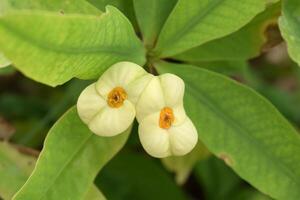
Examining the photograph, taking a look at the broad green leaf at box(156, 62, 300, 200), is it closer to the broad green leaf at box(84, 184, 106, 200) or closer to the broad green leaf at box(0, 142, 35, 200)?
the broad green leaf at box(84, 184, 106, 200)

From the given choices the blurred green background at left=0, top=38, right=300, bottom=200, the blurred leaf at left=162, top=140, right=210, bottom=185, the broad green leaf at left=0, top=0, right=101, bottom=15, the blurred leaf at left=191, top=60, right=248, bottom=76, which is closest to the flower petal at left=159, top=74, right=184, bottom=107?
the broad green leaf at left=0, top=0, right=101, bottom=15

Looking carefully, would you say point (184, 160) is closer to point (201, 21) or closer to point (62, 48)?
point (201, 21)

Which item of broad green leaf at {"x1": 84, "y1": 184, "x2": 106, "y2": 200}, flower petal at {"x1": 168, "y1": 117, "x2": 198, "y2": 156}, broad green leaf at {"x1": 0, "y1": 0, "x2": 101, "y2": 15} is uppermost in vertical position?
broad green leaf at {"x1": 0, "y1": 0, "x2": 101, "y2": 15}

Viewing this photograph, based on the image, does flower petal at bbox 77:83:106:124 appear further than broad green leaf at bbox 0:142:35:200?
No

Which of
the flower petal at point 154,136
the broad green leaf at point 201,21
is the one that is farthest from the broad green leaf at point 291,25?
the flower petal at point 154,136

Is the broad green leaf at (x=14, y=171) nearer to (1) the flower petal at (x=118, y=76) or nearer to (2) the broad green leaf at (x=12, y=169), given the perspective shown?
(2) the broad green leaf at (x=12, y=169)

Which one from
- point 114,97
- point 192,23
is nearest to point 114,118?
point 114,97
